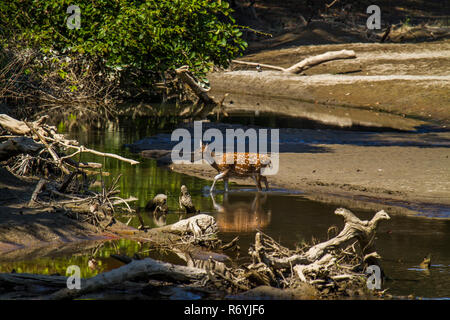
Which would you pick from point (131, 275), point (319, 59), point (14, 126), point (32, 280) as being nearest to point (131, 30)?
point (14, 126)

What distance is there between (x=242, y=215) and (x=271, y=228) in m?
1.10

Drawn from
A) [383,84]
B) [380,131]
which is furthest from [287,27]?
[380,131]

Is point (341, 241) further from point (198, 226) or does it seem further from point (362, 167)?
point (362, 167)

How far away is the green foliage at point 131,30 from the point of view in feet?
56.4

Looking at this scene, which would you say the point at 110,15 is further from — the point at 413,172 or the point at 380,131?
the point at 380,131

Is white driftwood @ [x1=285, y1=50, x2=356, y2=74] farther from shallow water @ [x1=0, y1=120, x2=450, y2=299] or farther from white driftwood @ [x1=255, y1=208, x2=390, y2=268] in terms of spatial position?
white driftwood @ [x1=255, y1=208, x2=390, y2=268]

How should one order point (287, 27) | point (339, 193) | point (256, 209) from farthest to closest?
1. point (287, 27)
2. point (339, 193)
3. point (256, 209)

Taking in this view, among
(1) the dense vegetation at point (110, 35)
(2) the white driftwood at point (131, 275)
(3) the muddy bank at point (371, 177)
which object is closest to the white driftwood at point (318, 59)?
(3) the muddy bank at point (371, 177)

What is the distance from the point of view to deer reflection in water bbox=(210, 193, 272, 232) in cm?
1190

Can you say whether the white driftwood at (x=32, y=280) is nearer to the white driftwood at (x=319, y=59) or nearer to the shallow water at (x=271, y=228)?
the shallow water at (x=271, y=228)

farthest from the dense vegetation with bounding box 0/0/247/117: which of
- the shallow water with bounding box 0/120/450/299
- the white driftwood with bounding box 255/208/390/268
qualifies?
the white driftwood with bounding box 255/208/390/268

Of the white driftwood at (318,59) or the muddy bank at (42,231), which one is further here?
the white driftwood at (318,59)

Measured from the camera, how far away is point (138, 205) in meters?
13.4
